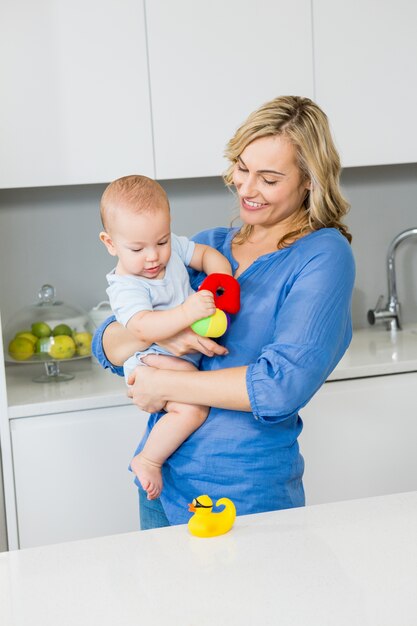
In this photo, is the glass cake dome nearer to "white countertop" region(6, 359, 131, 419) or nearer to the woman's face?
"white countertop" region(6, 359, 131, 419)

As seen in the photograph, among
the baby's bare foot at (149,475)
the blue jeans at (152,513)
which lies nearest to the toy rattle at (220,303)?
the baby's bare foot at (149,475)

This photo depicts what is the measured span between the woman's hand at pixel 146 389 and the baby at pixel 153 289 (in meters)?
0.03

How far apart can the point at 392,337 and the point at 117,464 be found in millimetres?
1112

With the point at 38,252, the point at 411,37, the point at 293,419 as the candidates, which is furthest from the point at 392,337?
the point at 293,419

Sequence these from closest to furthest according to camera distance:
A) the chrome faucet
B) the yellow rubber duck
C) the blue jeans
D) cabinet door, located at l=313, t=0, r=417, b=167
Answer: the yellow rubber duck
the blue jeans
cabinet door, located at l=313, t=0, r=417, b=167
the chrome faucet

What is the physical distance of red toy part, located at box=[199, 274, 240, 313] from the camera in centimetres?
153

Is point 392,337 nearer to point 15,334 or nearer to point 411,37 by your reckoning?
point 411,37

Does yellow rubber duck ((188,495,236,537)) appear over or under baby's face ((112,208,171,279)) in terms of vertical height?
under

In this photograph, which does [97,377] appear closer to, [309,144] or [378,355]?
[378,355]

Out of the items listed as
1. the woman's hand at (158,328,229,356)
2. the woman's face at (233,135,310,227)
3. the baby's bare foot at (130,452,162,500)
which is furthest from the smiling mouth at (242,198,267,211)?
the baby's bare foot at (130,452,162,500)

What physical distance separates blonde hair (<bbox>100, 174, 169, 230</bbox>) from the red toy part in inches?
6.2

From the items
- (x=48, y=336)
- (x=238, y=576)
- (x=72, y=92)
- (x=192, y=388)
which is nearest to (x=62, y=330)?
(x=48, y=336)

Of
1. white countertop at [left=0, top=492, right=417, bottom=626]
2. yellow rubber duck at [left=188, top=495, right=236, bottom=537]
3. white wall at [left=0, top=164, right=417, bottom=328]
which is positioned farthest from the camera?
white wall at [left=0, top=164, right=417, bottom=328]

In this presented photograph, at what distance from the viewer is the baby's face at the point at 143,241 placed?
1.52 metres
